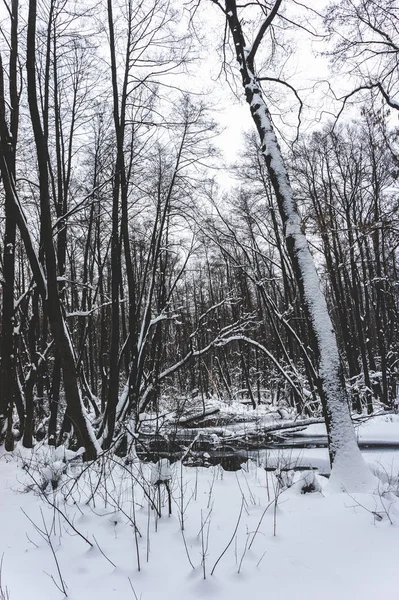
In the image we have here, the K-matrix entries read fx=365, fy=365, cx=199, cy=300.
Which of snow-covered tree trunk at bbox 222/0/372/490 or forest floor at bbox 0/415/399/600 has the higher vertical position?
snow-covered tree trunk at bbox 222/0/372/490

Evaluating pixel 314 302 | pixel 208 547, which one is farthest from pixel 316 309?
pixel 208 547

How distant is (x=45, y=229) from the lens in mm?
5668

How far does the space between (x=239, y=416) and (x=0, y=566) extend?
14750 mm

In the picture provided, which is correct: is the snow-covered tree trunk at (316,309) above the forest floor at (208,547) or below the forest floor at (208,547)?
above

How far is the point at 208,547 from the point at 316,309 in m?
3.25

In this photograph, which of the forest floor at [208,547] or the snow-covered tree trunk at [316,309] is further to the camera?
the snow-covered tree trunk at [316,309]

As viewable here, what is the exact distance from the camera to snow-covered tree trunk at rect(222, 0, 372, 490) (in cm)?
441

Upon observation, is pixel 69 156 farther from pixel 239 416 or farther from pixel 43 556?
pixel 239 416

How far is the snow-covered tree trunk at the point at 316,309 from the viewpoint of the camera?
4410mm

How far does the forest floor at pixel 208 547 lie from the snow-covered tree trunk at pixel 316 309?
0.37 metres

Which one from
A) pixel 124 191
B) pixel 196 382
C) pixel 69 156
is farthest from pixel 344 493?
pixel 196 382

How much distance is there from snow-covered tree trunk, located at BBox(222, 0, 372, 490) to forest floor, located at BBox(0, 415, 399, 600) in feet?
1.22

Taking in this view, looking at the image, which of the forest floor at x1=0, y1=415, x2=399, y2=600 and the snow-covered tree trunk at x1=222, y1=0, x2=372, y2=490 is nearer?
the forest floor at x1=0, y1=415, x2=399, y2=600

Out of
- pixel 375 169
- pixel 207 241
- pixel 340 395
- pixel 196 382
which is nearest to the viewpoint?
pixel 340 395
